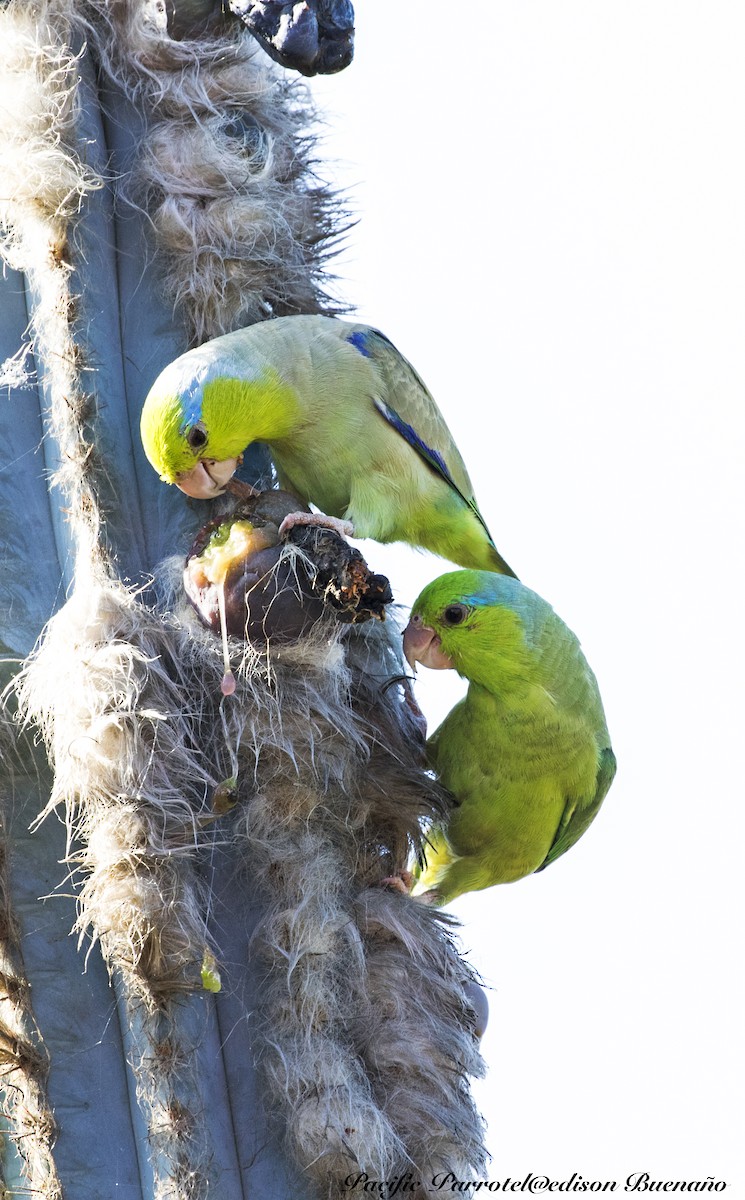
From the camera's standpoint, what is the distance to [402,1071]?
3.12 m

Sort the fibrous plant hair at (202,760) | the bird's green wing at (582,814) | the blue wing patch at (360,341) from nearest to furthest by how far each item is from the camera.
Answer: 1. the fibrous plant hair at (202,760)
2. the blue wing patch at (360,341)
3. the bird's green wing at (582,814)

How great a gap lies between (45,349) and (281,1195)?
7.07 feet

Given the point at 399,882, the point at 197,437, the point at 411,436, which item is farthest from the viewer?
the point at 411,436

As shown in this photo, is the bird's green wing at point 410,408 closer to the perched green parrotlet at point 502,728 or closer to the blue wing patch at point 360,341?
the blue wing patch at point 360,341

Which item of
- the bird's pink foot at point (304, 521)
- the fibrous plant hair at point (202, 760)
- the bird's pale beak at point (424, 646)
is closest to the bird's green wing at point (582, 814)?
the bird's pale beak at point (424, 646)

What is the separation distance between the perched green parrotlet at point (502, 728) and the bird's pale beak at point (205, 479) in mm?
827

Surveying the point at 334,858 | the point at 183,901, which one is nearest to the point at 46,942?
the point at 183,901

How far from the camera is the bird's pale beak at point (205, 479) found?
3.33 metres

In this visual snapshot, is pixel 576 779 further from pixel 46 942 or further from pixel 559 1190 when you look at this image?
pixel 46 942

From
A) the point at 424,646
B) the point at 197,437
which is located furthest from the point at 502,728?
the point at 197,437

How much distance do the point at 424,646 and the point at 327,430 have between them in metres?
0.74

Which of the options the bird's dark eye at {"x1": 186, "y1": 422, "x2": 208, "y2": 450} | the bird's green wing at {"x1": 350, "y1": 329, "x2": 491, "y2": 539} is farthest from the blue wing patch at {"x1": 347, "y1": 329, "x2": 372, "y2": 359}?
A: the bird's dark eye at {"x1": 186, "y1": 422, "x2": 208, "y2": 450}

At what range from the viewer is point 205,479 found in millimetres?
3357

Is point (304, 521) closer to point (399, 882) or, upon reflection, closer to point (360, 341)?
point (399, 882)
